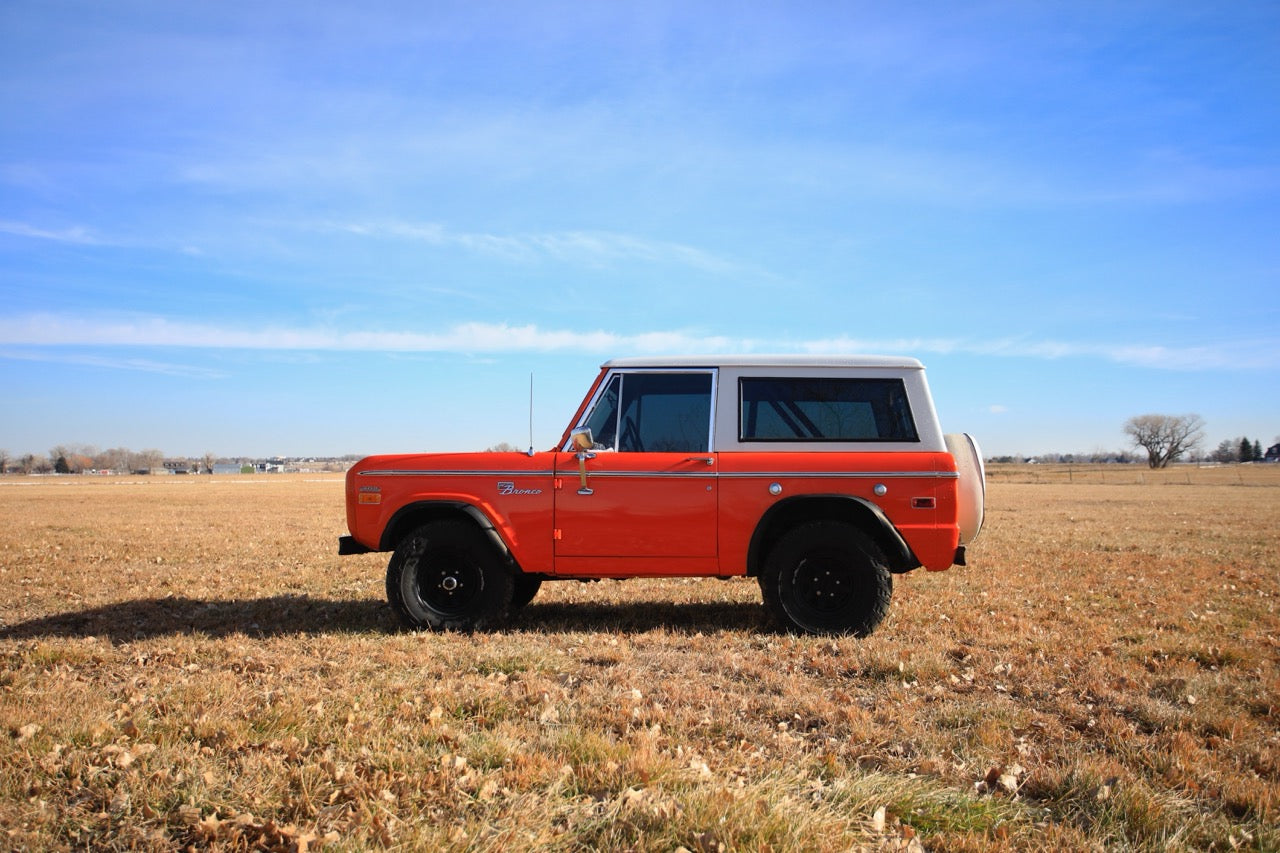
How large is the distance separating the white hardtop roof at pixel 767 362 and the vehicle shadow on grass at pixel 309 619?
2299mm

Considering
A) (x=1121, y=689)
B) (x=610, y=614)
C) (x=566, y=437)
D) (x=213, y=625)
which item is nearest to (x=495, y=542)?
(x=566, y=437)

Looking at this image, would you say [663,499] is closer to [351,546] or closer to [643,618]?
[643,618]

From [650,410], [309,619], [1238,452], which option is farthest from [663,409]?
[1238,452]

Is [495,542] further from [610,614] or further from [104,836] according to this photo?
[104,836]

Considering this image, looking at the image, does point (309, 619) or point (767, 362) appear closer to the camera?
point (767, 362)

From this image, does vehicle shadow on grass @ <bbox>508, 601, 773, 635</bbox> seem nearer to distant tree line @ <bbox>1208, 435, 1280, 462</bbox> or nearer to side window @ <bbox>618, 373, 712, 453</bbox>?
side window @ <bbox>618, 373, 712, 453</bbox>

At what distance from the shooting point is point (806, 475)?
6.60m

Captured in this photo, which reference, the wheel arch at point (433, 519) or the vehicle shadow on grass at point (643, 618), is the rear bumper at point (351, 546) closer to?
the wheel arch at point (433, 519)

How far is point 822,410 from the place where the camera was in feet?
22.4

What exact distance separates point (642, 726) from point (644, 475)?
8.75 ft

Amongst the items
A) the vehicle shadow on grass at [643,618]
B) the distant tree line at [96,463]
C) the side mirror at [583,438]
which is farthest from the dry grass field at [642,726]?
the distant tree line at [96,463]

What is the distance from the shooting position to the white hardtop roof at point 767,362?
677 centimetres

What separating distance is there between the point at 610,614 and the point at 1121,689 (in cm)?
434

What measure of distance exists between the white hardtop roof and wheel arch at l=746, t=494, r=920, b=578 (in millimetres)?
1123
